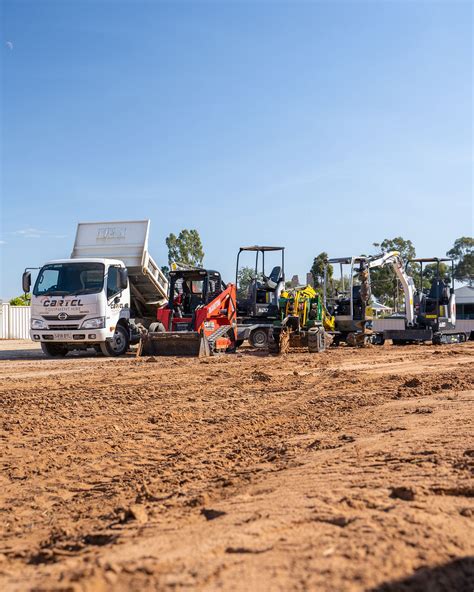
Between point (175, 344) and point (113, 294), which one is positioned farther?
point (113, 294)

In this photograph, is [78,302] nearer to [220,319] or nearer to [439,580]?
[220,319]

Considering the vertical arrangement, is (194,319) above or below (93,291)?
below

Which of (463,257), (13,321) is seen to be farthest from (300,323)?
(463,257)

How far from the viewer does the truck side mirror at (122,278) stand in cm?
1891

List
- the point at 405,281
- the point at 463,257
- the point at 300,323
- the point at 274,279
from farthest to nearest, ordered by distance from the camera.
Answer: the point at 463,257, the point at 405,281, the point at 274,279, the point at 300,323

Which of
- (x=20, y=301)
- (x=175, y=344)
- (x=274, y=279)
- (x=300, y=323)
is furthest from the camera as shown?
(x=20, y=301)

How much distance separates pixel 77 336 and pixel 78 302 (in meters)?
0.95

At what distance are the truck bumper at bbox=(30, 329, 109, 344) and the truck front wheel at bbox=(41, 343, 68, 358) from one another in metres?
1.02

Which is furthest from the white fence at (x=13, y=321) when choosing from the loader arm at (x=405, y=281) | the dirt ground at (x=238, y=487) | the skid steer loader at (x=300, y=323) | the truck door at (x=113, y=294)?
the dirt ground at (x=238, y=487)

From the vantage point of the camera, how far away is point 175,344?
18.2 meters

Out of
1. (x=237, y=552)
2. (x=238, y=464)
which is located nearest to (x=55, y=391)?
(x=238, y=464)

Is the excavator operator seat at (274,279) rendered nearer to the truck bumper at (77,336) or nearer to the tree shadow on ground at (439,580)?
the truck bumper at (77,336)

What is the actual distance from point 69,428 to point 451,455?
4785 mm

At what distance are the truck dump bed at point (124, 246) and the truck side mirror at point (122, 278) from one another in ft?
3.32
